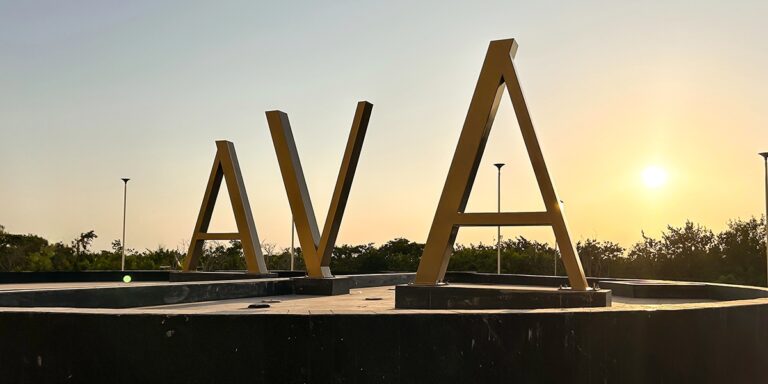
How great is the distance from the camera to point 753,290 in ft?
49.3

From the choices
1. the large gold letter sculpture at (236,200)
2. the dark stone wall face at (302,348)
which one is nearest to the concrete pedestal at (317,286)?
the large gold letter sculpture at (236,200)

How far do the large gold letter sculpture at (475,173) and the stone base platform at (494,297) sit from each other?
0.36m

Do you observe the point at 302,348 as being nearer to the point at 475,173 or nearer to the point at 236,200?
the point at 475,173

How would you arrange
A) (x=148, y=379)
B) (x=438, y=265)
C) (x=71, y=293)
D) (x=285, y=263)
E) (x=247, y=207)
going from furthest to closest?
1. (x=285, y=263)
2. (x=247, y=207)
3. (x=438, y=265)
4. (x=71, y=293)
5. (x=148, y=379)

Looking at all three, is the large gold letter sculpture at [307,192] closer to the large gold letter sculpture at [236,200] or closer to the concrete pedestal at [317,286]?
the concrete pedestal at [317,286]

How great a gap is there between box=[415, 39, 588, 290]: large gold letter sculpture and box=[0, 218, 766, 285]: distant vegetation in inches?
1205

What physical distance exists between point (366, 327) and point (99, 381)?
2700 mm

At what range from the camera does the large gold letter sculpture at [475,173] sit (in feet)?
49.5

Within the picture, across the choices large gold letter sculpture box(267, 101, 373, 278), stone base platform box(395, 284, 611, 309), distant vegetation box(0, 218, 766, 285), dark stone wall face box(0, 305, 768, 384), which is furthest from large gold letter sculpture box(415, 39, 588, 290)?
distant vegetation box(0, 218, 766, 285)

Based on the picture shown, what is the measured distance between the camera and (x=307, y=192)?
888 inches

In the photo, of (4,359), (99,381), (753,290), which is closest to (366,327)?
(99,381)

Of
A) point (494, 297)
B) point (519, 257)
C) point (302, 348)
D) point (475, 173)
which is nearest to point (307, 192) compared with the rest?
point (475, 173)

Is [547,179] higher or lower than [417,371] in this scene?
higher

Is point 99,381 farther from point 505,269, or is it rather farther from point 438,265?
point 505,269
